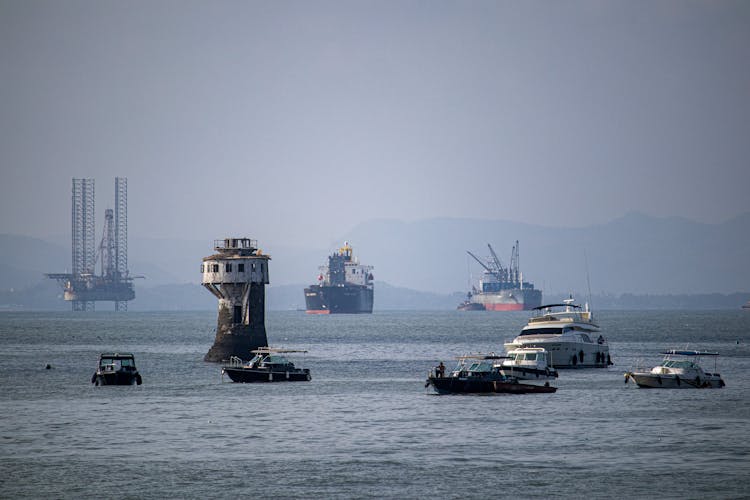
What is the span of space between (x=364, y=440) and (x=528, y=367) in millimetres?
38508

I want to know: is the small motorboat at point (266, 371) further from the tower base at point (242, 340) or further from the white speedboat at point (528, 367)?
the white speedboat at point (528, 367)

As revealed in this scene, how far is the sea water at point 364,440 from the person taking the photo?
47.2m

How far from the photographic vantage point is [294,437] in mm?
61250

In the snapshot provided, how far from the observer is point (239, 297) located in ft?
357

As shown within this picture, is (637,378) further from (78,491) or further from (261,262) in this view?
(78,491)

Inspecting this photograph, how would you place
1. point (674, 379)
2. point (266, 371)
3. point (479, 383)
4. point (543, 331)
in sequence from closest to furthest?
point (479, 383)
point (674, 379)
point (266, 371)
point (543, 331)

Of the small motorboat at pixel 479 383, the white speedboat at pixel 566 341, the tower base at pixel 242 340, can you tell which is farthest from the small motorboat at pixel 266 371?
the white speedboat at pixel 566 341

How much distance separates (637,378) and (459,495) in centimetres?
4749

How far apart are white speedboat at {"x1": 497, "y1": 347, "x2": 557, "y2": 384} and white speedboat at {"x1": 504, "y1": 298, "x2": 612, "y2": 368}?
1227 centimetres

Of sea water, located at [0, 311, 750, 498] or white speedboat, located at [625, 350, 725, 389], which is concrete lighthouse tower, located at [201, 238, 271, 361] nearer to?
sea water, located at [0, 311, 750, 498]

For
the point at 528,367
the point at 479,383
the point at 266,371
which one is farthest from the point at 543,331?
the point at 266,371

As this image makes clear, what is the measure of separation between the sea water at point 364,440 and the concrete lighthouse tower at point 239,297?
26.7ft

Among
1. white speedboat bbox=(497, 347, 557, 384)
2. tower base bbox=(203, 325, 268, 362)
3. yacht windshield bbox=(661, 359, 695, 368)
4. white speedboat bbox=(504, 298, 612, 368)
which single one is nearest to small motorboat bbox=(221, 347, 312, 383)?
tower base bbox=(203, 325, 268, 362)

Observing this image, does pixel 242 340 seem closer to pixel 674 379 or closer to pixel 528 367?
pixel 528 367
